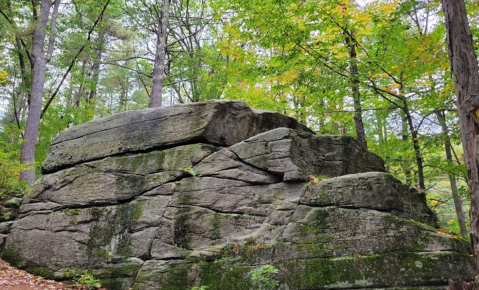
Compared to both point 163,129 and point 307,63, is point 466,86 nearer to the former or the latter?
point 307,63

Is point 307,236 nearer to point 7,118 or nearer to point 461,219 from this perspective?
point 461,219

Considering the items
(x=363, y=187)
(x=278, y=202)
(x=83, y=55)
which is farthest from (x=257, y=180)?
(x=83, y=55)

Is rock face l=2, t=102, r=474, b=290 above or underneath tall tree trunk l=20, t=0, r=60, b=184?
underneath

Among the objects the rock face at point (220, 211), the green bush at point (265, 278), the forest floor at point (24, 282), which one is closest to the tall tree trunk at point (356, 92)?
the rock face at point (220, 211)

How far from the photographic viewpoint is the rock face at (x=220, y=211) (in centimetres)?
589

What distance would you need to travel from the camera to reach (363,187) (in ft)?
21.5

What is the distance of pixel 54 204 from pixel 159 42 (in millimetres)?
8369

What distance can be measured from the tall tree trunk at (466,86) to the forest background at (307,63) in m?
1.82

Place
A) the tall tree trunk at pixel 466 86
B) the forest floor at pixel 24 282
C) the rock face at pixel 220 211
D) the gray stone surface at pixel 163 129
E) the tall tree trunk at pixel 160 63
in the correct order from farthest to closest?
the tall tree trunk at pixel 160 63 < the gray stone surface at pixel 163 129 < the forest floor at pixel 24 282 < the rock face at pixel 220 211 < the tall tree trunk at pixel 466 86

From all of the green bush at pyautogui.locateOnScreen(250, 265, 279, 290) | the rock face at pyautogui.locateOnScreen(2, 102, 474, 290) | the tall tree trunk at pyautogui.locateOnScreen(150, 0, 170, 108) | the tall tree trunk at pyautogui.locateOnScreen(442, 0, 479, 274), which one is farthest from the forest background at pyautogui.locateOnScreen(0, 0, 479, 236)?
the green bush at pyautogui.locateOnScreen(250, 265, 279, 290)

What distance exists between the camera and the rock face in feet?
19.3

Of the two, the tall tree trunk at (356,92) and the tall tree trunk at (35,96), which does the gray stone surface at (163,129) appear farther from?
the tall tree trunk at (35,96)

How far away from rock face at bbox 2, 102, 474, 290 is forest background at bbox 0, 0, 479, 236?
2545 millimetres

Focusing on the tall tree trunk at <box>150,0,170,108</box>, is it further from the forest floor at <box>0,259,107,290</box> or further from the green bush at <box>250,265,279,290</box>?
the green bush at <box>250,265,279,290</box>
